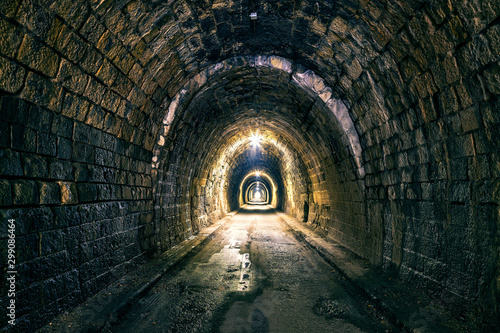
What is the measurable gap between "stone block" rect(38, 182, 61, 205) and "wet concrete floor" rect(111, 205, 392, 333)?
1903 mm

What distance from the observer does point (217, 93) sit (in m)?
9.03

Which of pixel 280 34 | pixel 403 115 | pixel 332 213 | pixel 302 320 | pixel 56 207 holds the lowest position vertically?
pixel 302 320

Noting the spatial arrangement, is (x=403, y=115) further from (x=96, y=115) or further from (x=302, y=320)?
(x=96, y=115)

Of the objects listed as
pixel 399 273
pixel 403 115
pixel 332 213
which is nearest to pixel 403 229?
pixel 399 273

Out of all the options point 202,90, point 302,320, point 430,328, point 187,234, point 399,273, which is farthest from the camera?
point 187,234

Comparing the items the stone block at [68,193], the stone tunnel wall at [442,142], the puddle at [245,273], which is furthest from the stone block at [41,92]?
the stone tunnel wall at [442,142]

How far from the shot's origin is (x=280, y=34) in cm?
638

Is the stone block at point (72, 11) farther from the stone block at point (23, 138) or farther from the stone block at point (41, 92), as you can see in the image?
the stone block at point (23, 138)

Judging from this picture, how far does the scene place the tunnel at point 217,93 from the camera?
3377mm

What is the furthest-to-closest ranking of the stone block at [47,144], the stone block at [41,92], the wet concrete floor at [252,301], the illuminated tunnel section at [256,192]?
the illuminated tunnel section at [256,192]
the wet concrete floor at [252,301]
the stone block at [47,144]
the stone block at [41,92]

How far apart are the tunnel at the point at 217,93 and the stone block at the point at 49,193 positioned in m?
0.02

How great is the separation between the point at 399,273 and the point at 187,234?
23.9 ft

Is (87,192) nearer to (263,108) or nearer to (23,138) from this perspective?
(23,138)

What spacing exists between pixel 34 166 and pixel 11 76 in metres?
1.09
